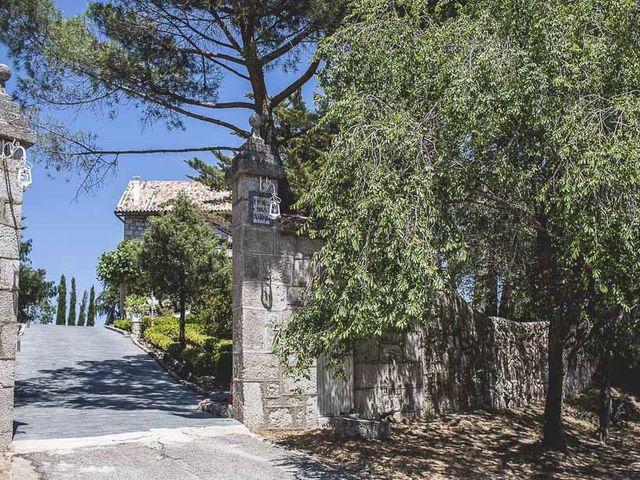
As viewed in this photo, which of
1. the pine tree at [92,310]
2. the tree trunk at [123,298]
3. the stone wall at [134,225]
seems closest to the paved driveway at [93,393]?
the tree trunk at [123,298]

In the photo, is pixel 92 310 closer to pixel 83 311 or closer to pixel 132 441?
pixel 83 311

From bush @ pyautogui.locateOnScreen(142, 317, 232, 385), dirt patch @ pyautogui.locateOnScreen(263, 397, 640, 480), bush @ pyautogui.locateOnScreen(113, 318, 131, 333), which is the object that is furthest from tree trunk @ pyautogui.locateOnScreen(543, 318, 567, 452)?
bush @ pyautogui.locateOnScreen(113, 318, 131, 333)

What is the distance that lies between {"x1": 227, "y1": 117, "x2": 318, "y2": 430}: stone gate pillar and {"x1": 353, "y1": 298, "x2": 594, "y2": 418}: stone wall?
4.01 feet

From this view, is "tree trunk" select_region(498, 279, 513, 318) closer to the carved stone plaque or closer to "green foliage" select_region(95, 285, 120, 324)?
the carved stone plaque

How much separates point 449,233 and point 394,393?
325 centimetres

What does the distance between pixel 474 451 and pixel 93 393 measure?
6.04 meters

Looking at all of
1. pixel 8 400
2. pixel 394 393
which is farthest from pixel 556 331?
pixel 8 400

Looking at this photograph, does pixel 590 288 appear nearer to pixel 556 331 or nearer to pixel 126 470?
pixel 556 331

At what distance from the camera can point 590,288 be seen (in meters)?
7.12

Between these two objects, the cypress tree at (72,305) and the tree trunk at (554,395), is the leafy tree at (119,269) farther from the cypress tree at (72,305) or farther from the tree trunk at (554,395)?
the tree trunk at (554,395)

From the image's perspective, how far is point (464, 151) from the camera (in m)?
6.34

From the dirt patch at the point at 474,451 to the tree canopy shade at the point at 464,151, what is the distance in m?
1.17

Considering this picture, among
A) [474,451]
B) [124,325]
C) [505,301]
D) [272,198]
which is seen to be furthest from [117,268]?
[474,451]

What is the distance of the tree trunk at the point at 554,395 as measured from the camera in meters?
7.85
